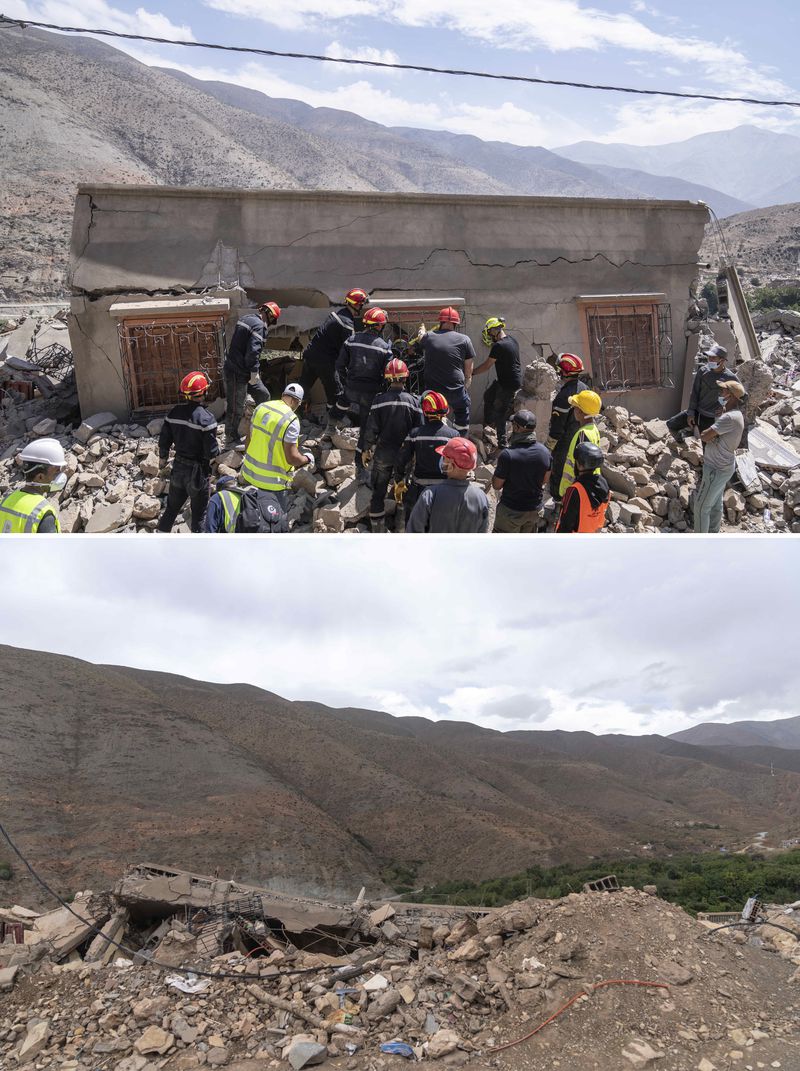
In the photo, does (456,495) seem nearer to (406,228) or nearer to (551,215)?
(406,228)

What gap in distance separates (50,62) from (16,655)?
7794 centimetres

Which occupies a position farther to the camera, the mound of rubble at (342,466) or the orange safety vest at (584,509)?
the mound of rubble at (342,466)

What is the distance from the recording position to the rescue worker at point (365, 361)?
7.18 m

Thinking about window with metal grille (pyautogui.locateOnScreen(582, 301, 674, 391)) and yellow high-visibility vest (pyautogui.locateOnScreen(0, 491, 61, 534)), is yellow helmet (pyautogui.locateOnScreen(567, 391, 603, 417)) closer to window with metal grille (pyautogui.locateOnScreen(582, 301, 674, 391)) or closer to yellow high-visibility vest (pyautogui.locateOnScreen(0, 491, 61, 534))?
yellow high-visibility vest (pyautogui.locateOnScreen(0, 491, 61, 534))

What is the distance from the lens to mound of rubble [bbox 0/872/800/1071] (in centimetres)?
312

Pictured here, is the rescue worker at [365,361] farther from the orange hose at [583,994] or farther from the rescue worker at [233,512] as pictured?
the orange hose at [583,994]

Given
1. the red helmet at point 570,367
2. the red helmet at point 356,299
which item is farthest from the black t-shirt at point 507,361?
the red helmet at point 356,299

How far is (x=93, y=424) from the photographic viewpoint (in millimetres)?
8555

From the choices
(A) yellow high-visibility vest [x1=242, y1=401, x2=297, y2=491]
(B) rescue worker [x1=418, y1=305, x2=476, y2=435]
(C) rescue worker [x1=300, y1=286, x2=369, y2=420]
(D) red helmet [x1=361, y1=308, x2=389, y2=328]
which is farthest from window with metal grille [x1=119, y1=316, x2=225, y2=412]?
(A) yellow high-visibility vest [x1=242, y1=401, x2=297, y2=491]

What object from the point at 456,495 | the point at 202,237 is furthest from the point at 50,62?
the point at 456,495

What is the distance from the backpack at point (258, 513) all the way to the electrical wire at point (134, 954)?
2.06 meters

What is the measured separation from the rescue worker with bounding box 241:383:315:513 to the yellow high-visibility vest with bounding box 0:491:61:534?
175cm

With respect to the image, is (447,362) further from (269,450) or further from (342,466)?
(269,450)

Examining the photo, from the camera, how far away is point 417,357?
8.77 meters
